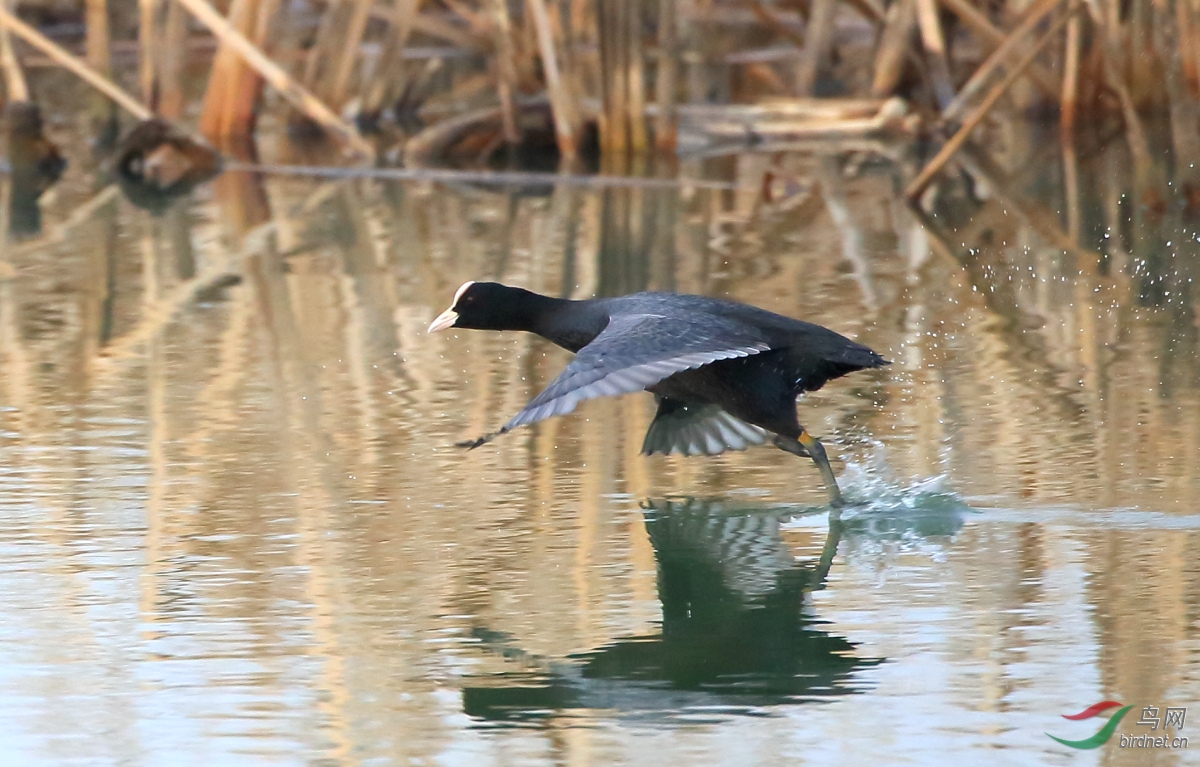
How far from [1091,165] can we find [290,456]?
Result: 7919 mm

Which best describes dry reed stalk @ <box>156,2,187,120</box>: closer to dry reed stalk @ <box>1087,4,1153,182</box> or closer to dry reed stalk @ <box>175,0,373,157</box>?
dry reed stalk @ <box>175,0,373,157</box>

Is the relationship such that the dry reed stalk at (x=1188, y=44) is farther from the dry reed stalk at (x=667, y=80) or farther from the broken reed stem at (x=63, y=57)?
the broken reed stem at (x=63, y=57)

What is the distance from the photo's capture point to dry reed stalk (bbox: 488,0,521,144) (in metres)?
12.3

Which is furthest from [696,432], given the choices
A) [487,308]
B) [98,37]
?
[98,37]

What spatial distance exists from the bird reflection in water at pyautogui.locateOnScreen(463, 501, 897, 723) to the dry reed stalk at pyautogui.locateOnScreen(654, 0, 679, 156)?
7.63 metres

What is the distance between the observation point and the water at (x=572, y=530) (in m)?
3.44

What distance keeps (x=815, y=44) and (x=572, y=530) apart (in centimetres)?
965

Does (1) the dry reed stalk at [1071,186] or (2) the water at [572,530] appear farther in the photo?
(1) the dry reed stalk at [1071,186]

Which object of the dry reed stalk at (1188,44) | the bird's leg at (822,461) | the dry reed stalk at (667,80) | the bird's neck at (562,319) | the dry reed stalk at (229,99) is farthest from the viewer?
the dry reed stalk at (229,99)

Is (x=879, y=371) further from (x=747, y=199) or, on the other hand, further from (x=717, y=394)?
(x=747, y=199)

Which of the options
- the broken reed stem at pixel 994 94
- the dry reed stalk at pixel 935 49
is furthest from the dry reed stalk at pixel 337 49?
the broken reed stem at pixel 994 94

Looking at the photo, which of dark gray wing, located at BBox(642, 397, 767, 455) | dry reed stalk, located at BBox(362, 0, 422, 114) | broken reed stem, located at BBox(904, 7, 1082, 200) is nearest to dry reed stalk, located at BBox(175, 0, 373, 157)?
dry reed stalk, located at BBox(362, 0, 422, 114)

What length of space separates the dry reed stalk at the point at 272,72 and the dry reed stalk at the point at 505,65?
104 cm

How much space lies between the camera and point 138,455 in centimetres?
545
